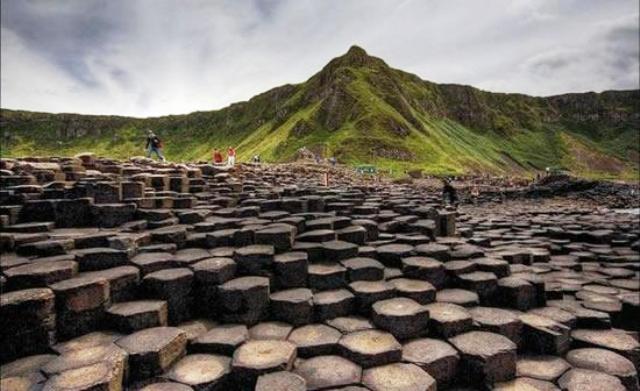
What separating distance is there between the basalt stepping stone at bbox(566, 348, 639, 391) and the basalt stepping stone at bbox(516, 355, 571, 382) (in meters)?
0.16

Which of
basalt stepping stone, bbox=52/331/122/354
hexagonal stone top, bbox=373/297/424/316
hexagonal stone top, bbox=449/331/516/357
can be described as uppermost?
hexagonal stone top, bbox=373/297/424/316

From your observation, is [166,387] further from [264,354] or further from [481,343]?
[481,343]

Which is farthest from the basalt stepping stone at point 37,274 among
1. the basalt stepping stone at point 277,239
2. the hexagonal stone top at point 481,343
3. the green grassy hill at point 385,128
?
the green grassy hill at point 385,128

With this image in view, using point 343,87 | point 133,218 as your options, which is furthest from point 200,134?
point 133,218

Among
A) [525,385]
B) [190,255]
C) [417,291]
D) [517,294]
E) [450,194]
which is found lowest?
[525,385]

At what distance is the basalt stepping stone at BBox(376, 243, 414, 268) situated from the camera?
16.3ft

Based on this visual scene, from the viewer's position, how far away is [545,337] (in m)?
3.67

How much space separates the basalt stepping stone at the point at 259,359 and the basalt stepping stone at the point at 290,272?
95cm

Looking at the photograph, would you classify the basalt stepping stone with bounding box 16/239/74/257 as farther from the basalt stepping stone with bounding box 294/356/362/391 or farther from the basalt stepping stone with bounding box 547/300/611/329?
the basalt stepping stone with bounding box 547/300/611/329

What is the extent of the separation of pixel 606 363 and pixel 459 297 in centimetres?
138

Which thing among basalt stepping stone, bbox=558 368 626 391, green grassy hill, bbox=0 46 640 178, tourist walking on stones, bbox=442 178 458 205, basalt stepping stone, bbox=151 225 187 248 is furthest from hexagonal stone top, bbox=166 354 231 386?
green grassy hill, bbox=0 46 640 178

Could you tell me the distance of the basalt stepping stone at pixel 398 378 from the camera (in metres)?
2.84

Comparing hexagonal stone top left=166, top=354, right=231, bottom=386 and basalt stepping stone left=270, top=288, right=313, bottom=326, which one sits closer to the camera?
hexagonal stone top left=166, top=354, right=231, bottom=386

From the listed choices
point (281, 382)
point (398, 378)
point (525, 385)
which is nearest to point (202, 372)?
point (281, 382)
